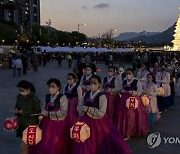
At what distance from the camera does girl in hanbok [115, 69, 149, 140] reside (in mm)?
9336

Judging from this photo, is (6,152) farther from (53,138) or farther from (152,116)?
(152,116)

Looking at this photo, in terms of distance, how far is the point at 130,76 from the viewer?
9531 mm

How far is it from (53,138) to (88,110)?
74 centimetres

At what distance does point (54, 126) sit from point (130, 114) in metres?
3.41

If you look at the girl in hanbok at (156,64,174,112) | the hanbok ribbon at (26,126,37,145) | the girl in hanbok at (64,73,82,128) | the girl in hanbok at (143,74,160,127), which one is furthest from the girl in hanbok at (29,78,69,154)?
the girl in hanbok at (156,64,174,112)

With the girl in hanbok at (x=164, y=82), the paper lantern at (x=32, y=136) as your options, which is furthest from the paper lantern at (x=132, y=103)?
the girl in hanbok at (x=164, y=82)

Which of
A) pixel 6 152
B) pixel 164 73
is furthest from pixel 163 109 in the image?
pixel 6 152

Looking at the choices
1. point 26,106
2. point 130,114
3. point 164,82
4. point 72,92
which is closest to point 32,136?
point 26,106

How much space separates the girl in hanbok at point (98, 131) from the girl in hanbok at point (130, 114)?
109 inches

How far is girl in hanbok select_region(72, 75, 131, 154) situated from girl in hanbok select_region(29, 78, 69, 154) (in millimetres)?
254

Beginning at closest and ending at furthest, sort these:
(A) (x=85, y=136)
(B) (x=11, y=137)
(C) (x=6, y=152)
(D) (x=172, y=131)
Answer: (A) (x=85, y=136) < (C) (x=6, y=152) < (B) (x=11, y=137) < (D) (x=172, y=131)

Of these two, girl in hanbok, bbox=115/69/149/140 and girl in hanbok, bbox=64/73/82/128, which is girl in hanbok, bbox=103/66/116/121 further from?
girl in hanbok, bbox=64/73/82/128

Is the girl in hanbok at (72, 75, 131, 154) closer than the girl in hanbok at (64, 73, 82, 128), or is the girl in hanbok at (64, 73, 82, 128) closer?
the girl in hanbok at (72, 75, 131, 154)

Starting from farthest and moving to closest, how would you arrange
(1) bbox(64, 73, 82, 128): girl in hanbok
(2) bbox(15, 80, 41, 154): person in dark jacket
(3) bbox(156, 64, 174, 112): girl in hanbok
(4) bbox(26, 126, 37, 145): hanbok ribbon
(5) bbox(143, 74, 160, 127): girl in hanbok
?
(3) bbox(156, 64, 174, 112): girl in hanbok < (5) bbox(143, 74, 160, 127): girl in hanbok < (1) bbox(64, 73, 82, 128): girl in hanbok < (2) bbox(15, 80, 41, 154): person in dark jacket < (4) bbox(26, 126, 37, 145): hanbok ribbon
